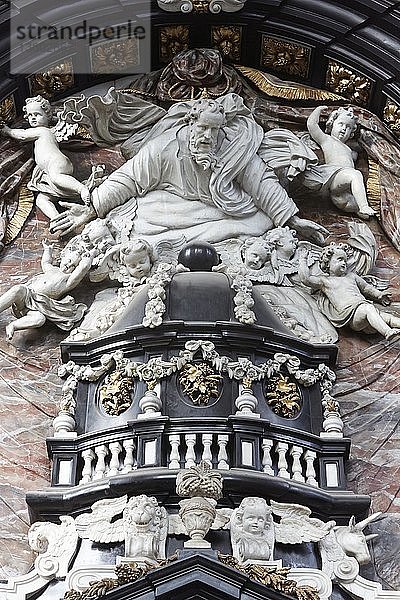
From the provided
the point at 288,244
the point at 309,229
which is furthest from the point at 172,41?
the point at 288,244

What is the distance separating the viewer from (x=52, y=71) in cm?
1292

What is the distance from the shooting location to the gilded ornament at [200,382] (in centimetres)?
1004

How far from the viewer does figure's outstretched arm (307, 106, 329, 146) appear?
497 inches

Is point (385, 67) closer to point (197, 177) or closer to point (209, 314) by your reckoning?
point (197, 177)

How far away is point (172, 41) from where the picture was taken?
43.7 feet

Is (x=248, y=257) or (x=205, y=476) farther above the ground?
(x=248, y=257)

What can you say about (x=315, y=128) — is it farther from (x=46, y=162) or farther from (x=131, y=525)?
(x=131, y=525)

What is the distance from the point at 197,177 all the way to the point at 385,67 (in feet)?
7.41

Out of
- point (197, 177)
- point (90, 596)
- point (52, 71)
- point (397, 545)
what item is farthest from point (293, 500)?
point (52, 71)

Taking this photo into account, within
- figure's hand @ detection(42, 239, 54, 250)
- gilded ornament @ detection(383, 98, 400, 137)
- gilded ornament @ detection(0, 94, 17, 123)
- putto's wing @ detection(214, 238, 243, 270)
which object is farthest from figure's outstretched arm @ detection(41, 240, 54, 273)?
gilded ornament @ detection(383, 98, 400, 137)

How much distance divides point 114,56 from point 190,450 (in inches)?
202

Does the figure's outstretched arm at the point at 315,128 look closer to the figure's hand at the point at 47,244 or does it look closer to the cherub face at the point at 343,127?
the cherub face at the point at 343,127

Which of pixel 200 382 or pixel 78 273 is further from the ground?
pixel 78 273

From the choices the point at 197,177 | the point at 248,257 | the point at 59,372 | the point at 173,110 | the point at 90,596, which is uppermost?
the point at 173,110
